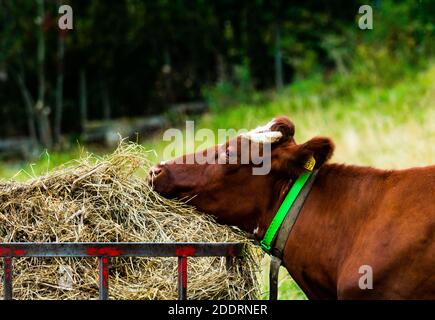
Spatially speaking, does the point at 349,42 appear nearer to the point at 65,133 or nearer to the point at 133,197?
the point at 65,133

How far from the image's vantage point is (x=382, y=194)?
4.45 m

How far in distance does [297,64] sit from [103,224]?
17585 millimetres

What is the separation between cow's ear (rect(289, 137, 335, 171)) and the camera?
177 inches

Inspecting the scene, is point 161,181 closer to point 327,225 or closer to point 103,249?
point 103,249

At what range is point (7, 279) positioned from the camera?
420 centimetres

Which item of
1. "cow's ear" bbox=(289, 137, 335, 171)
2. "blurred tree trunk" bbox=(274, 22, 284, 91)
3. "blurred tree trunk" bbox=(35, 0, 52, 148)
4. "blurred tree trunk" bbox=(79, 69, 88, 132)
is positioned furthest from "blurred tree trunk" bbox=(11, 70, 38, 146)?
"cow's ear" bbox=(289, 137, 335, 171)

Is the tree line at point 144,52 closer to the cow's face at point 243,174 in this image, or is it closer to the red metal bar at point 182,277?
the cow's face at point 243,174

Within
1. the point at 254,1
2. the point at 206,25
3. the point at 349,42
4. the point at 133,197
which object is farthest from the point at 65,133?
the point at 133,197

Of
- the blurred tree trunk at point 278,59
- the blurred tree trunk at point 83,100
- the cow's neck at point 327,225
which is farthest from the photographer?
the blurred tree trunk at point 83,100

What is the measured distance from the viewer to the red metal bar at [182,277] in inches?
168

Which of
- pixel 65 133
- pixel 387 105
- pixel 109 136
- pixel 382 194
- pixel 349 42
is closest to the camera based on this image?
pixel 382 194

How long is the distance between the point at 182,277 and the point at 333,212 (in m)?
0.93

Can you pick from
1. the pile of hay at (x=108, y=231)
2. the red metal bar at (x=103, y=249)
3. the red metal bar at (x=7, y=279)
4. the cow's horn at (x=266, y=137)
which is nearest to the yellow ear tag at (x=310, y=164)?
the cow's horn at (x=266, y=137)

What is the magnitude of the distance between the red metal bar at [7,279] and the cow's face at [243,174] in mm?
1070
